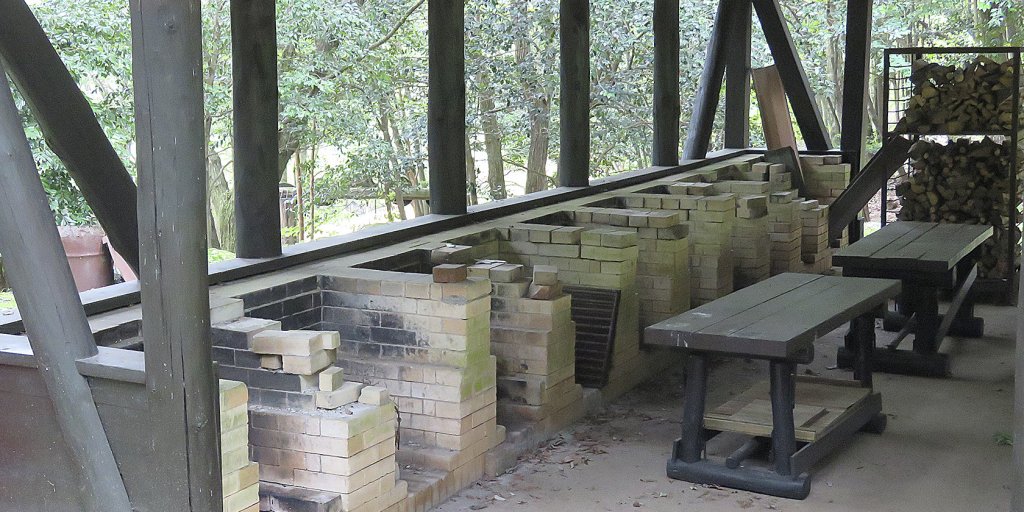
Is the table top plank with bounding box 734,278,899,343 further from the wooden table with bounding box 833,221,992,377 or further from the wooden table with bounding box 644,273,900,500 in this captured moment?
the wooden table with bounding box 833,221,992,377

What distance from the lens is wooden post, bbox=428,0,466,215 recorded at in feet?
22.1

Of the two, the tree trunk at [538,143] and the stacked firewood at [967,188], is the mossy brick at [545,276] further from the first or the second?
the tree trunk at [538,143]

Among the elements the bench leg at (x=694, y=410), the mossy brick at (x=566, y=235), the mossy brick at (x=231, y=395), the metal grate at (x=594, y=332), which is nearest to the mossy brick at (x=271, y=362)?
the mossy brick at (x=231, y=395)

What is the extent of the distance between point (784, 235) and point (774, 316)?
12.9 feet

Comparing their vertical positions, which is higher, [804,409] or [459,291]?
[459,291]

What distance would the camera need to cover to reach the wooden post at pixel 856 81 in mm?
10398

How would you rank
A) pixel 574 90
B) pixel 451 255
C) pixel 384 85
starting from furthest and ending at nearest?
pixel 384 85 < pixel 574 90 < pixel 451 255

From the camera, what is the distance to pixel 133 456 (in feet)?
11.8

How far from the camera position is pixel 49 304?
11.8 ft

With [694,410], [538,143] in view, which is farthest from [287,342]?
[538,143]

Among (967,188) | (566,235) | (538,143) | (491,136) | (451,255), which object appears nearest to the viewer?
(451,255)

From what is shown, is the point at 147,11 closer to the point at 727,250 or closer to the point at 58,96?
the point at 58,96

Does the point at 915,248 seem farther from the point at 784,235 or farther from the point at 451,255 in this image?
the point at 451,255

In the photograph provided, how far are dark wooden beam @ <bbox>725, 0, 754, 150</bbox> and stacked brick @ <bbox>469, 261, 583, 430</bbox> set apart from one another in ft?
19.9
